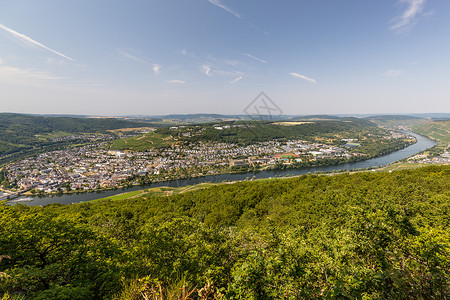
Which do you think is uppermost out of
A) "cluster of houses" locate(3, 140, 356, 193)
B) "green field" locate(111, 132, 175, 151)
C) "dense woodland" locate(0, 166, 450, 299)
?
"dense woodland" locate(0, 166, 450, 299)

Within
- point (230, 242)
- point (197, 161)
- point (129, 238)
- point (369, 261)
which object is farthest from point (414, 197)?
point (197, 161)

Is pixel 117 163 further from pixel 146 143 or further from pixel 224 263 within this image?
pixel 224 263

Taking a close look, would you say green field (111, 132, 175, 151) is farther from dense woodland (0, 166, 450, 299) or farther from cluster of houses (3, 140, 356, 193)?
dense woodland (0, 166, 450, 299)

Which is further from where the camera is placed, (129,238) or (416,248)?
(129,238)

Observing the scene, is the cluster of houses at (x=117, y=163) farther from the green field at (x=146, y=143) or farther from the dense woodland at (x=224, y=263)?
the dense woodland at (x=224, y=263)

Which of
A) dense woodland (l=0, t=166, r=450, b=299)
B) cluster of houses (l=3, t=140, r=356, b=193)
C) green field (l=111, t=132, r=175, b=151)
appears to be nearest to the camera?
dense woodland (l=0, t=166, r=450, b=299)

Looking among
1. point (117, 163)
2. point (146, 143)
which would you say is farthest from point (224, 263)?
point (146, 143)

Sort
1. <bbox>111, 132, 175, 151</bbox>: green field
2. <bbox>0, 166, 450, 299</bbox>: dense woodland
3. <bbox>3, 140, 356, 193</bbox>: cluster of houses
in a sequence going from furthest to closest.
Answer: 1. <bbox>111, 132, 175, 151</bbox>: green field
2. <bbox>3, 140, 356, 193</bbox>: cluster of houses
3. <bbox>0, 166, 450, 299</bbox>: dense woodland

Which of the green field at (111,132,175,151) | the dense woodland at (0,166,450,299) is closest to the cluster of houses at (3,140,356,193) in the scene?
the green field at (111,132,175,151)

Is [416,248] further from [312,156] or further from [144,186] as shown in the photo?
[312,156]

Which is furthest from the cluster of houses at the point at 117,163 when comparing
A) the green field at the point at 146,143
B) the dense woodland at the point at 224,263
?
the dense woodland at the point at 224,263
